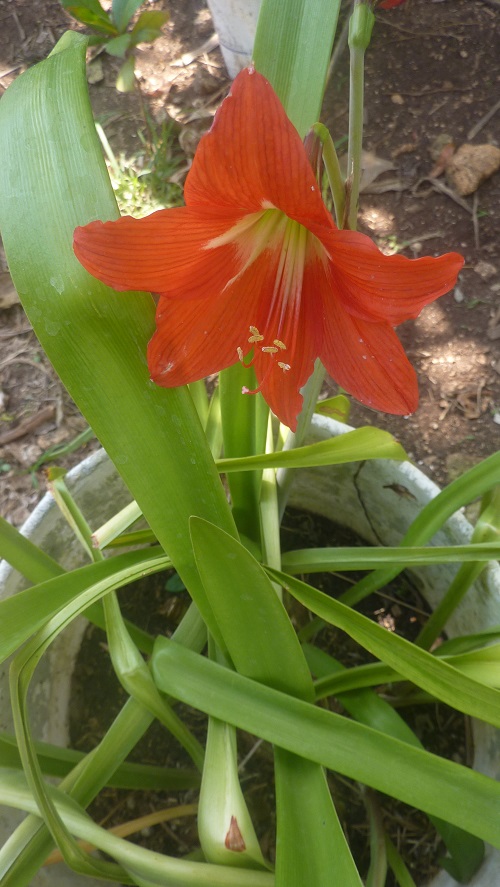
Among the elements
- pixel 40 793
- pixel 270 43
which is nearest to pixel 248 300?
pixel 270 43

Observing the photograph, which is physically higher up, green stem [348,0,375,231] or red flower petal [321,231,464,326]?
green stem [348,0,375,231]

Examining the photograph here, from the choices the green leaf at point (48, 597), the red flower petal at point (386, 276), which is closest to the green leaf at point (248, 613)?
the green leaf at point (48, 597)

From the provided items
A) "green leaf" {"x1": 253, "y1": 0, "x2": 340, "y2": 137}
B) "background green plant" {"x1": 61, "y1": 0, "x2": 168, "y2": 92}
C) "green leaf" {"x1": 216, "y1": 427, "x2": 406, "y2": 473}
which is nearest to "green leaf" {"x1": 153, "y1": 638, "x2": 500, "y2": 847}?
"green leaf" {"x1": 216, "y1": 427, "x2": 406, "y2": 473}

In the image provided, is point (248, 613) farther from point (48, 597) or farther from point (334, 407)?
point (334, 407)

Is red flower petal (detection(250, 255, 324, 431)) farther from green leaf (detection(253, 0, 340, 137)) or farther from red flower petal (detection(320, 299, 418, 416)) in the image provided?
green leaf (detection(253, 0, 340, 137))

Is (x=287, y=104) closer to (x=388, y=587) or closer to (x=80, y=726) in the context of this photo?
(x=388, y=587)

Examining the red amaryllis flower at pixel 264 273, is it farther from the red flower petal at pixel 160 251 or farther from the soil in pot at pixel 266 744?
the soil in pot at pixel 266 744
